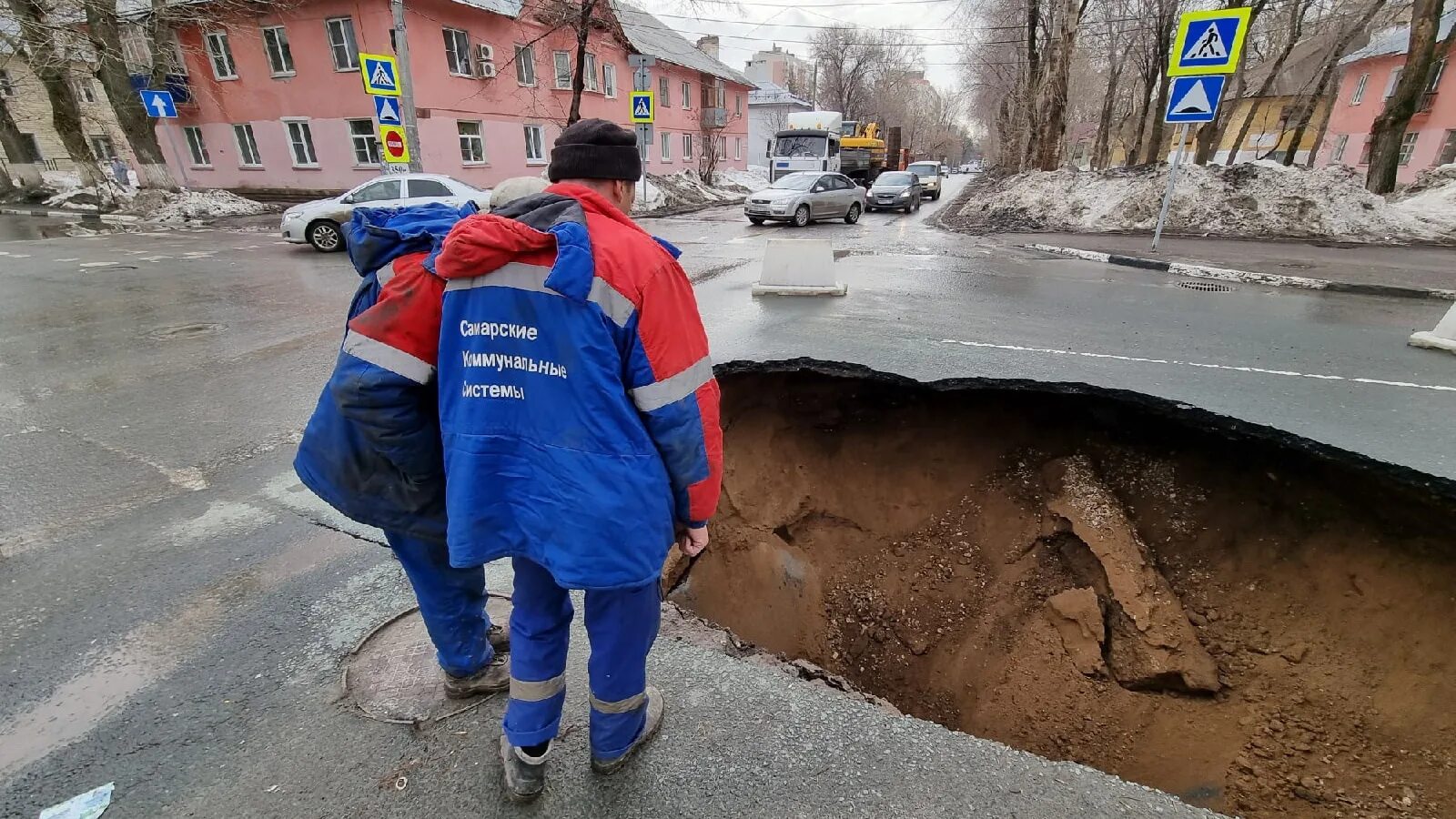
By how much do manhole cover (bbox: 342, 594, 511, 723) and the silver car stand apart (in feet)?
54.3

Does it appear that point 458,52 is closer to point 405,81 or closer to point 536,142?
point 536,142

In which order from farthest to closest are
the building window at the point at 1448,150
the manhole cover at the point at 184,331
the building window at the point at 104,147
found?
the building window at the point at 104,147
the building window at the point at 1448,150
the manhole cover at the point at 184,331

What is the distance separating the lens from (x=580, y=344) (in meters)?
1.47

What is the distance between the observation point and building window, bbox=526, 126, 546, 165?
26.1 metres

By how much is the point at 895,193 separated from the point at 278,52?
2210cm

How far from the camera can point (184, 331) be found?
6.84m

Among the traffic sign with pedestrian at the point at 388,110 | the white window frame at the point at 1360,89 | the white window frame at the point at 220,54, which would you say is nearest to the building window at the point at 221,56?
the white window frame at the point at 220,54

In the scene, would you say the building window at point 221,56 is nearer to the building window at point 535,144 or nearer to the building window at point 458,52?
the building window at point 458,52

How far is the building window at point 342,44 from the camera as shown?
21.2 m

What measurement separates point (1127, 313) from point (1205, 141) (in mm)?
19366

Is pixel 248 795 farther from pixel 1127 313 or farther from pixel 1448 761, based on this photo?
pixel 1127 313

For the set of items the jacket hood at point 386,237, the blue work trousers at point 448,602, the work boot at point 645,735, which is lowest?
the work boot at point 645,735

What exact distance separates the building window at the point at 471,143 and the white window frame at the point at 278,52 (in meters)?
5.60

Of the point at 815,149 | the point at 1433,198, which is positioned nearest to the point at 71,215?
the point at 815,149
